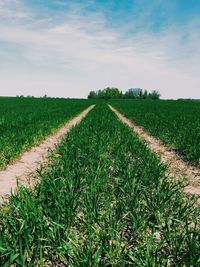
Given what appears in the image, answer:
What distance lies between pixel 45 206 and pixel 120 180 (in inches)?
78.9

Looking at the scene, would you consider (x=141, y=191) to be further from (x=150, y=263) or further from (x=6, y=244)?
(x=6, y=244)

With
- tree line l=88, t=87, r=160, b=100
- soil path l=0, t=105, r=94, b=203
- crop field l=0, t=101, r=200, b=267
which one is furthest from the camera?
tree line l=88, t=87, r=160, b=100

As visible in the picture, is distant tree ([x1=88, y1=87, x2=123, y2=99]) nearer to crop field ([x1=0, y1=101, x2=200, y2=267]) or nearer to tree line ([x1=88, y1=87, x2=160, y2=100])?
tree line ([x1=88, y1=87, x2=160, y2=100])

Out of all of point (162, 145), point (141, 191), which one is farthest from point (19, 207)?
point (162, 145)

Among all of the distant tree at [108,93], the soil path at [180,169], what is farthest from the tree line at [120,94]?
the soil path at [180,169]

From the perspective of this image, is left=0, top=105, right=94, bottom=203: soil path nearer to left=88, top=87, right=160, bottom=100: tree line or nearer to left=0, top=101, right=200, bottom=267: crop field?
left=0, top=101, right=200, bottom=267: crop field

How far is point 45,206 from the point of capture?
3643 millimetres

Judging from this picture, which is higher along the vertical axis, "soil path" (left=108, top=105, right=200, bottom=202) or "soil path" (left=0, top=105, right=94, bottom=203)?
"soil path" (left=108, top=105, right=200, bottom=202)

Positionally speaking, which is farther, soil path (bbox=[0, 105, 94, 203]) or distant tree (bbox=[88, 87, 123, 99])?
distant tree (bbox=[88, 87, 123, 99])

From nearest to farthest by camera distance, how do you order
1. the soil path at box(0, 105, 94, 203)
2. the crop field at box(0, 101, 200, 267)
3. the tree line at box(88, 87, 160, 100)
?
the crop field at box(0, 101, 200, 267) → the soil path at box(0, 105, 94, 203) → the tree line at box(88, 87, 160, 100)

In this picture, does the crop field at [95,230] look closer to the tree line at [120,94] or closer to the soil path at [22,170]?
the soil path at [22,170]

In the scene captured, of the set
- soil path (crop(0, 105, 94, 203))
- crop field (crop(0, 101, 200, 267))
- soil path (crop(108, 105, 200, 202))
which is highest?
crop field (crop(0, 101, 200, 267))

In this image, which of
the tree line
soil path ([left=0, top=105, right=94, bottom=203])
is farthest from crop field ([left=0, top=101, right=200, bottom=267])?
the tree line

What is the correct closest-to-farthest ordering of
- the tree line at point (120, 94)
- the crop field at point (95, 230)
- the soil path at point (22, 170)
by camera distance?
the crop field at point (95, 230)
the soil path at point (22, 170)
the tree line at point (120, 94)
